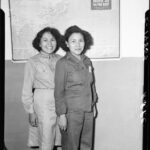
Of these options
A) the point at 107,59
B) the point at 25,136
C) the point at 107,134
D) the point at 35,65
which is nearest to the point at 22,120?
the point at 25,136

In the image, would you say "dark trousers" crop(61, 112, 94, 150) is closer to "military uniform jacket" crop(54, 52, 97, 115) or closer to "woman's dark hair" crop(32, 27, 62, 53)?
"military uniform jacket" crop(54, 52, 97, 115)

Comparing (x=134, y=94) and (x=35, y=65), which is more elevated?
(x=35, y=65)

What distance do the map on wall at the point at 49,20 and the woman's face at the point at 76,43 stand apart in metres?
0.11

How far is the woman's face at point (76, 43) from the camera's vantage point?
1.32m

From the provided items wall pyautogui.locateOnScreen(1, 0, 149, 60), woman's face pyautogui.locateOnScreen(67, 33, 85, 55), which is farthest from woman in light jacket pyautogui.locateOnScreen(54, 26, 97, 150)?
wall pyautogui.locateOnScreen(1, 0, 149, 60)

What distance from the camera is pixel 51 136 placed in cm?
135

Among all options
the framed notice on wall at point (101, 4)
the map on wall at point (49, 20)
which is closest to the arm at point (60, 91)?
the map on wall at point (49, 20)

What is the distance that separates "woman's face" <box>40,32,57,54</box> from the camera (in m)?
1.37

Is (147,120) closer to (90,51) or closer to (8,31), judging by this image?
(90,51)

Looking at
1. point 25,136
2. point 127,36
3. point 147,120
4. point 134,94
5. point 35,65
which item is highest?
point 127,36

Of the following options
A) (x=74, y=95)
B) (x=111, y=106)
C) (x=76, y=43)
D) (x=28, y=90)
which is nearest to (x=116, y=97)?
(x=111, y=106)

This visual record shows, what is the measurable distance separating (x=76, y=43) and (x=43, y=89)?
1.03 feet

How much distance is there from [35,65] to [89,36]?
1.17 feet

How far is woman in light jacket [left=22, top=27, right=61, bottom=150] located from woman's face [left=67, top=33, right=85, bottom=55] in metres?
0.11
